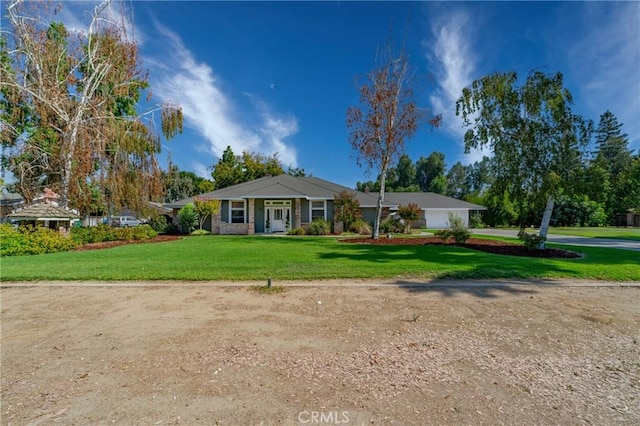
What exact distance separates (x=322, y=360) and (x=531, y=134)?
12948mm

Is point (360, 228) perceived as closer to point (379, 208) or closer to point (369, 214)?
point (369, 214)

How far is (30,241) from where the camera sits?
1235 cm

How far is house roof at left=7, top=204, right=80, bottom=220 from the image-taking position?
1365cm

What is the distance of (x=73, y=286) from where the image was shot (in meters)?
6.93

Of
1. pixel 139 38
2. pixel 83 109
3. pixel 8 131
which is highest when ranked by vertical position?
pixel 139 38

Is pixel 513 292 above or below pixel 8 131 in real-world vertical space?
below

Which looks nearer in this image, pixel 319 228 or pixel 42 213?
pixel 42 213

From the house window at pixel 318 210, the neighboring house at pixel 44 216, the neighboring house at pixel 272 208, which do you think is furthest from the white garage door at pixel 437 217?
the neighboring house at pixel 44 216

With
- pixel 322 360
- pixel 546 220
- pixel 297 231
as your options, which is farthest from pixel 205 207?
pixel 322 360

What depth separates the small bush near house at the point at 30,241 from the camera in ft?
38.4

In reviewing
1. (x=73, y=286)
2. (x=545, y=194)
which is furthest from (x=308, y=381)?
(x=545, y=194)

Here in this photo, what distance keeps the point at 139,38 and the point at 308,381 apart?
21.3m

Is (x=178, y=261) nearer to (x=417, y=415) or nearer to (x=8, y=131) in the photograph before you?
(x=417, y=415)

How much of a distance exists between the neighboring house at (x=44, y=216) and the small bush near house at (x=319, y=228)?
13598 millimetres
